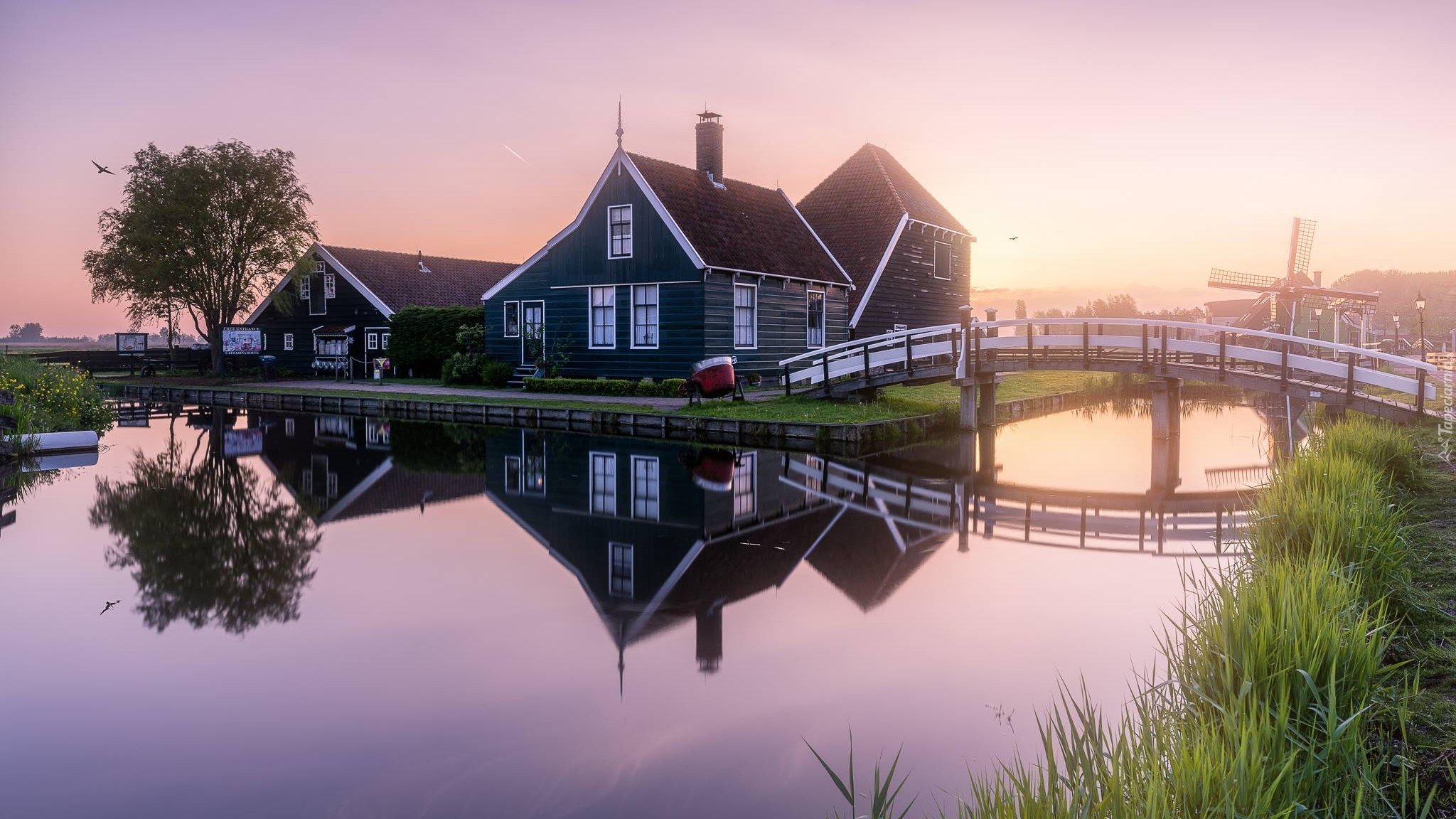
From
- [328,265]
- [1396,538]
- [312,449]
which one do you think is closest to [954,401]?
[312,449]

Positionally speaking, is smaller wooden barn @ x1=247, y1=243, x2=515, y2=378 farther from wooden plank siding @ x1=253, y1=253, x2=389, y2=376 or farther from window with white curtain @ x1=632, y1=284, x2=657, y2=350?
window with white curtain @ x1=632, y1=284, x2=657, y2=350

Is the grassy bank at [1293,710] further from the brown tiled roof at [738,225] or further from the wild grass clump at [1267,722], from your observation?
the brown tiled roof at [738,225]

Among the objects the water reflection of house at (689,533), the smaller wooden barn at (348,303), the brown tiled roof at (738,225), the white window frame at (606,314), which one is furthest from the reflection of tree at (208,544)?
the smaller wooden barn at (348,303)

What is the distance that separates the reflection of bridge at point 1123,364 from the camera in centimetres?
1605

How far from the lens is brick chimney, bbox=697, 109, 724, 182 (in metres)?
28.6

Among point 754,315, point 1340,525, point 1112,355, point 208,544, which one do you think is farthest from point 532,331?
point 1340,525

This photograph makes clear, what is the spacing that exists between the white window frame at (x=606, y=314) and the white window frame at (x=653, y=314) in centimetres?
68

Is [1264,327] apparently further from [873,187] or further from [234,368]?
[234,368]

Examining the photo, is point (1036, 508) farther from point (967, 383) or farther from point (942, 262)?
point (942, 262)

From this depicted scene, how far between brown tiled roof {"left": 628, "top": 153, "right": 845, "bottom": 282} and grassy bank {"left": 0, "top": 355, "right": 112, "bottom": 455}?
14060 mm

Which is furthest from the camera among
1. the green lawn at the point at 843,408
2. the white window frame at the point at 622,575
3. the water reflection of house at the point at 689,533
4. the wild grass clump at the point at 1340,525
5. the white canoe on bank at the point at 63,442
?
the green lawn at the point at 843,408

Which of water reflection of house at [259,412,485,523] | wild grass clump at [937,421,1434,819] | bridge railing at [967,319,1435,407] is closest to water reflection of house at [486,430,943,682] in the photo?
water reflection of house at [259,412,485,523]

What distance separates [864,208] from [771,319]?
25.9ft

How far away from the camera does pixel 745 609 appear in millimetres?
7508
